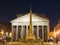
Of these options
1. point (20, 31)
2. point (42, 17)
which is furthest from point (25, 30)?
point (42, 17)

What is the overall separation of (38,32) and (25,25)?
20.0 feet

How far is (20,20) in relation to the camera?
297ft

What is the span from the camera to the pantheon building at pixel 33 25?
89.9 meters

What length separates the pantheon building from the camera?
8988 centimetres

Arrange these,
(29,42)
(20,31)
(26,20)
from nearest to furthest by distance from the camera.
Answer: (29,42) → (26,20) → (20,31)

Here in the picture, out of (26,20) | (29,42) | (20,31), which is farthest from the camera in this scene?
(20,31)

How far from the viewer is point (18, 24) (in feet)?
302

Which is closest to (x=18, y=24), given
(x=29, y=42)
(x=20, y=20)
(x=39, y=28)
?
(x=20, y=20)

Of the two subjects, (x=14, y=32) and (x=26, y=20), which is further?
(x=14, y=32)

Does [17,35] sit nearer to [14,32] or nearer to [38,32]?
[14,32]

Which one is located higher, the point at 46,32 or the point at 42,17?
the point at 42,17

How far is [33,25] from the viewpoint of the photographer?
91.9 meters

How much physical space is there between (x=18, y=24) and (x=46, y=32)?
1105 cm

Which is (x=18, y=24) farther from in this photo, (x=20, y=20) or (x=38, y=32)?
(x=38, y=32)
